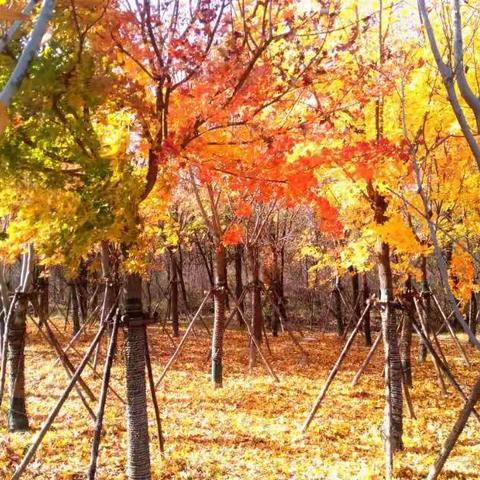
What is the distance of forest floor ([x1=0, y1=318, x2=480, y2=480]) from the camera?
695 cm

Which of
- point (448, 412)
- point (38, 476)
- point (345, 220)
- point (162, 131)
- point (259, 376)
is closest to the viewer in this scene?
point (162, 131)

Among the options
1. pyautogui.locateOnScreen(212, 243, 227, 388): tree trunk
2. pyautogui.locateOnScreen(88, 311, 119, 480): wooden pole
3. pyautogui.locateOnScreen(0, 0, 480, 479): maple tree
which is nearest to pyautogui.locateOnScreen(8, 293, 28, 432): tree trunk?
pyautogui.locateOnScreen(0, 0, 480, 479): maple tree

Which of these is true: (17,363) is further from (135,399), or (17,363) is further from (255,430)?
(255,430)

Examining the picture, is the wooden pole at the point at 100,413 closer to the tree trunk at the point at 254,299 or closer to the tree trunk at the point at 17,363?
the tree trunk at the point at 17,363

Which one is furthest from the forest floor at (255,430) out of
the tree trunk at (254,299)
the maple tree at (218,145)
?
the tree trunk at (254,299)

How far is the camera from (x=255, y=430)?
876cm

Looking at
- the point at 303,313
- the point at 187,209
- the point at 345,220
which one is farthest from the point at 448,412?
the point at 303,313

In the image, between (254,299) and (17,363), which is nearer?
(17,363)

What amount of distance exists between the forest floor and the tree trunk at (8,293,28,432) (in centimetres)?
30

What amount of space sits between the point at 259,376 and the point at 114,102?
406 inches

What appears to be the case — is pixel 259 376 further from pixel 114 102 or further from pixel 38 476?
pixel 114 102

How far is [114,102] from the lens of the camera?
16.5 feet

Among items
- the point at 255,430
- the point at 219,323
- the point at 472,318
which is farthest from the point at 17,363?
the point at 472,318

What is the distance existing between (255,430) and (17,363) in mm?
4407
